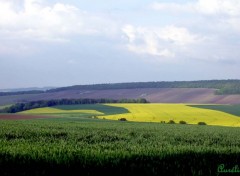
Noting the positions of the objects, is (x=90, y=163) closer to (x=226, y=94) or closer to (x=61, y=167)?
(x=61, y=167)

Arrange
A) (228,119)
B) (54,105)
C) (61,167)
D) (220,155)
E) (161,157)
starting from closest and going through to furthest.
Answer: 1. (61,167)
2. (161,157)
3. (220,155)
4. (228,119)
5. (54,105)

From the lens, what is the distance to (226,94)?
11219cm

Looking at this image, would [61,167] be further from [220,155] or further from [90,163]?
[220,155]

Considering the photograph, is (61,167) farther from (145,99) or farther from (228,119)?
(145,99)

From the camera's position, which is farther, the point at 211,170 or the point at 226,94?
the point at 226,94

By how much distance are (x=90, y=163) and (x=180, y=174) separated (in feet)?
8.77

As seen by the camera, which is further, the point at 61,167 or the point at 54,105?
the point at 54,105

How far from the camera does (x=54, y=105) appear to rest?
109312mm

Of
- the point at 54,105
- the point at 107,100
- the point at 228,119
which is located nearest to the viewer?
the point at 228,119

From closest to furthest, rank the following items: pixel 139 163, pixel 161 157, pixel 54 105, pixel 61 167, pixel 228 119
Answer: pixel 61 167
pixel 139 163
pixel 161 157
pixel 228 119
pixel 54 105

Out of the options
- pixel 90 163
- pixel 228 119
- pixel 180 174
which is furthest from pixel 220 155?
pixel 228 119

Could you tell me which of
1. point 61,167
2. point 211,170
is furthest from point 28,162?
point 211,170

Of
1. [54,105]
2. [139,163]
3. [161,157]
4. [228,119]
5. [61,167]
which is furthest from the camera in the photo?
[54,105]

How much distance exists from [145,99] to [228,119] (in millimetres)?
50797
